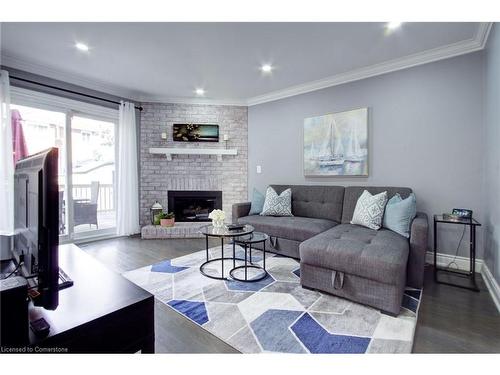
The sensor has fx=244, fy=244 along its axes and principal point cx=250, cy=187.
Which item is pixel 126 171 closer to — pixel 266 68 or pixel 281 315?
pixel 266 68

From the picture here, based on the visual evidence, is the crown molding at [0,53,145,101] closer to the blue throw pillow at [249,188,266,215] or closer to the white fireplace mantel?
the white fireplace mantel

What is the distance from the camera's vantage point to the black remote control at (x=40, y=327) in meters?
0.65

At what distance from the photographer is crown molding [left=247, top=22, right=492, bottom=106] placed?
245cm

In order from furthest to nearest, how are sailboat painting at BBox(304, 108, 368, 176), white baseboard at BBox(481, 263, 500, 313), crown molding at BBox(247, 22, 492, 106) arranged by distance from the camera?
sailboat painting at BBox(304, 108, 368, 176) → crown molding at BBox(247, 22, 492, 106) → white baseboard at BBox(481, 263, 500, 313)

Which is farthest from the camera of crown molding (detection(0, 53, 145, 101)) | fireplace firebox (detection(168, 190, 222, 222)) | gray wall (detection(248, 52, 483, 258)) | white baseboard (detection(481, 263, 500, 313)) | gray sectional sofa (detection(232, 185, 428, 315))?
fireplace firebox (detection(168, 190, 222, 222))

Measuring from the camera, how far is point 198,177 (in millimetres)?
4484

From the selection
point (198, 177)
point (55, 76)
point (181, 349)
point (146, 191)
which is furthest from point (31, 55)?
point (181, 349)

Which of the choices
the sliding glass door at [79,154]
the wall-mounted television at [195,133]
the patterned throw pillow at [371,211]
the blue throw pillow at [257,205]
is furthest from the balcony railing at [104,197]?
the patterned throw pillow at [371,211]

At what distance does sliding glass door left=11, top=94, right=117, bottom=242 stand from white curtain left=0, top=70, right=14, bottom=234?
29cm

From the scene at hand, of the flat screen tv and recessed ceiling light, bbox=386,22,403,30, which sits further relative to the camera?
recessed ceiling light, bbox=386,22,403,30

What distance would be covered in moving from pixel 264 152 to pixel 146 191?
221 centimetres

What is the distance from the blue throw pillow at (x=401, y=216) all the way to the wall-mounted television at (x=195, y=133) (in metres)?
3.01

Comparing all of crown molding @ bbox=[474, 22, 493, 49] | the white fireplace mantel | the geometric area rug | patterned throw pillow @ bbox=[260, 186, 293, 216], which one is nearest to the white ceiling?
crown molding @ bbox=[474, 22, 493, 49]

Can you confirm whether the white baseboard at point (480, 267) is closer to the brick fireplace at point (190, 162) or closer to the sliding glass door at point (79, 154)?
the brick fireplace at point (190, 162)
